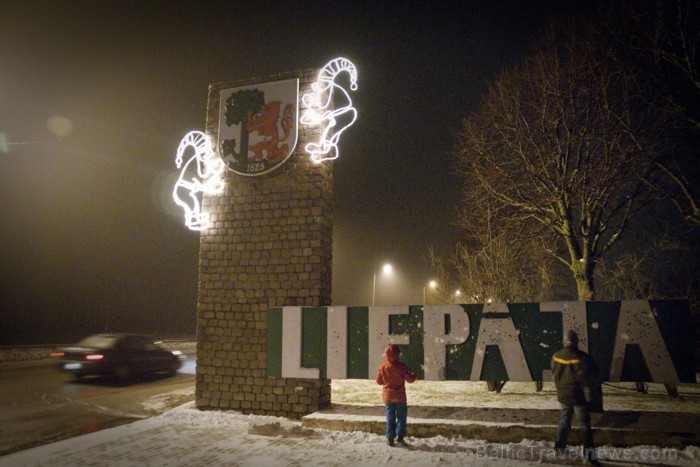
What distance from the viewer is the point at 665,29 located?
40.6 feet

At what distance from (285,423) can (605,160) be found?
41.8 ft

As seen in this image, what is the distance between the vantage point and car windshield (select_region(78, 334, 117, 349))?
47.4 ft

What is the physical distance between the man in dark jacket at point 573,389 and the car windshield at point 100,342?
43.7 ft

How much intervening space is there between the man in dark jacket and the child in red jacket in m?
2.11

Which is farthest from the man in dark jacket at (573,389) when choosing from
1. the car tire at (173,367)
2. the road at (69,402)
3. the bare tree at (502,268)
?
the car tire at (173,367)

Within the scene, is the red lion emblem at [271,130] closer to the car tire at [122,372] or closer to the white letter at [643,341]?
the white letter at [643,341]

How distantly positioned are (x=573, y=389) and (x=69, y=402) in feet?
35.8

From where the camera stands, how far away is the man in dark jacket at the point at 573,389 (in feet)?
20.5

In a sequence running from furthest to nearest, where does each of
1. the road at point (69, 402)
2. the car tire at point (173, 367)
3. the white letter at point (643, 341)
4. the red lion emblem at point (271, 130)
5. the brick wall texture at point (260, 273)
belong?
the car tire at point (173, 367)
the red lion emblem at point (271, 130)
the brick wall texture at point (260, 273)
the road at point (69, 402)
the white letter at point (643, 341)

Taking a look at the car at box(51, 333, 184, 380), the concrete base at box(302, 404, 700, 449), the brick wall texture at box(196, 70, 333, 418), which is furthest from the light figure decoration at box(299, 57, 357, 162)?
the car at box(51, 333, 184, 380)

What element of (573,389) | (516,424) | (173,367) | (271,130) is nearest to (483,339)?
(516,424)

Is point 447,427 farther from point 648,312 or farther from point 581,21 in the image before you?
point 581,21

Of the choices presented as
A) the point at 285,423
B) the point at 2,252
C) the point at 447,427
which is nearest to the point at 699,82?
the point at 447,427

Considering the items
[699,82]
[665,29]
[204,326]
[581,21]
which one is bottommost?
[204,326]
